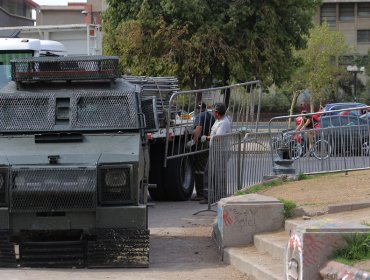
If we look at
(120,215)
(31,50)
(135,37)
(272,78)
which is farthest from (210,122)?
(272,78)

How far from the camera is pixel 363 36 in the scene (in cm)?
7456

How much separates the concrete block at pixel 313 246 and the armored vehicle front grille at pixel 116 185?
282 cm

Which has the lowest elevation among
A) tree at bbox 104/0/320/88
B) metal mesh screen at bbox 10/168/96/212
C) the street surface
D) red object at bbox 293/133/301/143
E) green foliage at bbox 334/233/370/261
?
the street surface

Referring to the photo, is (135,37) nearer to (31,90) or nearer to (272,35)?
(272,35)

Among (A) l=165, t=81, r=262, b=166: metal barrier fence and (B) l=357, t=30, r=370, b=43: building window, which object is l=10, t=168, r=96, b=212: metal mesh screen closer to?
(A) l=165, t=81, r=262, b=166: metal barrier fence

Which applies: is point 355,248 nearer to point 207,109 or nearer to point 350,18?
point 207,109

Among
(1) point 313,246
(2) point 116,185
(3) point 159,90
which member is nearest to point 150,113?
(2) point 116,185

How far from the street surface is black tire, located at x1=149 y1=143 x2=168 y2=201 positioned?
5.68 feet

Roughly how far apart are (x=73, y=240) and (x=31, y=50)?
7.79 meters

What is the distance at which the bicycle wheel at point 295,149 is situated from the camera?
49.9 feet

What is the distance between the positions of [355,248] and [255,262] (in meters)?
2.19

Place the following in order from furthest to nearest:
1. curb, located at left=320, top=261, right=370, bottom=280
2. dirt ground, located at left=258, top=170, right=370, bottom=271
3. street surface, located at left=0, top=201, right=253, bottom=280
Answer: dirt ground, located at left=258, top=170, right=370, bottom=271, street surface, located at left=0, top=201, right=253, bottom=280, curb, located at left=320, top=261, right=370, bottom=280

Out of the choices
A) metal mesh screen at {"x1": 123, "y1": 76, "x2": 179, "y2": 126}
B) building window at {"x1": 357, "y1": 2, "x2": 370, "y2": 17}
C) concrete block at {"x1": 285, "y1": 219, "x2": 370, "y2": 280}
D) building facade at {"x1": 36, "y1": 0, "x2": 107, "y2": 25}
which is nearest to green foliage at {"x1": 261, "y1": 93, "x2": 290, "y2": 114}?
building window at {"x1": 357, "y1": 2, "x2": 370, "y2": 17}

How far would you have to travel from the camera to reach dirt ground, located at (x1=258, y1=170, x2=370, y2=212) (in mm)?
11867
